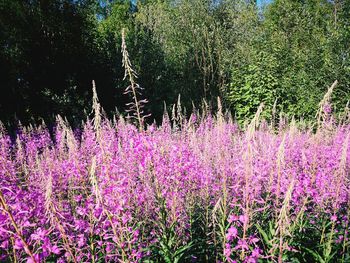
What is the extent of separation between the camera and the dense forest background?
40.7ft

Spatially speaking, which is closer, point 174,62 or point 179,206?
point 179,206

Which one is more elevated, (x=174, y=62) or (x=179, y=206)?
(x=174, y=62)

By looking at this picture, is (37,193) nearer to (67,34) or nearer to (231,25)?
(67,34)

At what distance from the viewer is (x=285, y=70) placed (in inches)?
622

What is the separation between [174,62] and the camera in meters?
19.7

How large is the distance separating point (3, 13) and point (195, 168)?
12103 mm

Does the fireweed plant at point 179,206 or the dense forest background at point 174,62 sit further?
the dense forest background at point 174,62

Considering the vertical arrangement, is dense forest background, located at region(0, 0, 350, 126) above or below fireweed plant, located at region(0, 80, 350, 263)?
above

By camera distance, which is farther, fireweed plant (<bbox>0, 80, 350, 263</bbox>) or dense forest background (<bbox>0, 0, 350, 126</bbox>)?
dense forest background (<bbox>0, 0, 350, 126</bbox>)

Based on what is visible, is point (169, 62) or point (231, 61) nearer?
point (231, 61)

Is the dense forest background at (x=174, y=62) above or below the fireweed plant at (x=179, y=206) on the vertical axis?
above

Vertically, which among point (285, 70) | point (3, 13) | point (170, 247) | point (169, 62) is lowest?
point (170, 247)

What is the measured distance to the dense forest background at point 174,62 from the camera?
40.7 ft

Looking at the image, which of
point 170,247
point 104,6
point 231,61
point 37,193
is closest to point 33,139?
point 37,193
